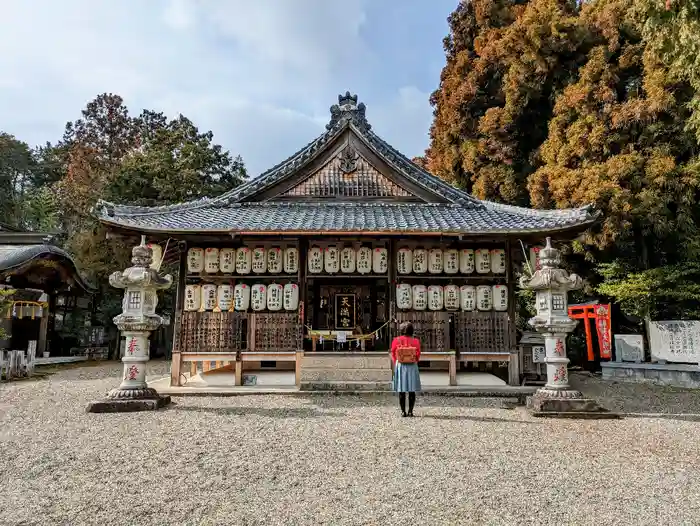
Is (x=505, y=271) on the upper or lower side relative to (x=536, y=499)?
upper

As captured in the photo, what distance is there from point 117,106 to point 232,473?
130ft

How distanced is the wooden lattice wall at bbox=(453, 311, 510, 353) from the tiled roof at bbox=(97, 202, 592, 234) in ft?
7.62

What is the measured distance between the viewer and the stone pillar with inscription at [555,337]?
9.27m

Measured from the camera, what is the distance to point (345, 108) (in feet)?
54.6

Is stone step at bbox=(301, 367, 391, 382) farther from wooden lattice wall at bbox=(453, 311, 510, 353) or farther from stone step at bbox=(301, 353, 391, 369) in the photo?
wooden lattice wall at bbox=(453, 311, 510, 353)

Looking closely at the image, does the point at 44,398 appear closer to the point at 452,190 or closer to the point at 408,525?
the point at 408,525

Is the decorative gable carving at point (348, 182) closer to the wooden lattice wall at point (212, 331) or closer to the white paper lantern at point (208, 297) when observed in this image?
the white paper lantern at point (208, 297)

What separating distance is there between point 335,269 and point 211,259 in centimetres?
345

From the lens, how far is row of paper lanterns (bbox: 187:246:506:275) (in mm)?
13336

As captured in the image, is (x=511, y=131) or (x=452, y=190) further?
(x=511, y=131)

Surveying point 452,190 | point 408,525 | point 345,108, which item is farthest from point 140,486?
point 345,108

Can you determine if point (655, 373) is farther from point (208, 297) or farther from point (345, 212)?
point (208, 297)

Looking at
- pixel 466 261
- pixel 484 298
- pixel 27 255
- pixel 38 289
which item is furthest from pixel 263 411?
pixel 38 289

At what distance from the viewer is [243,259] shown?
13352mm
